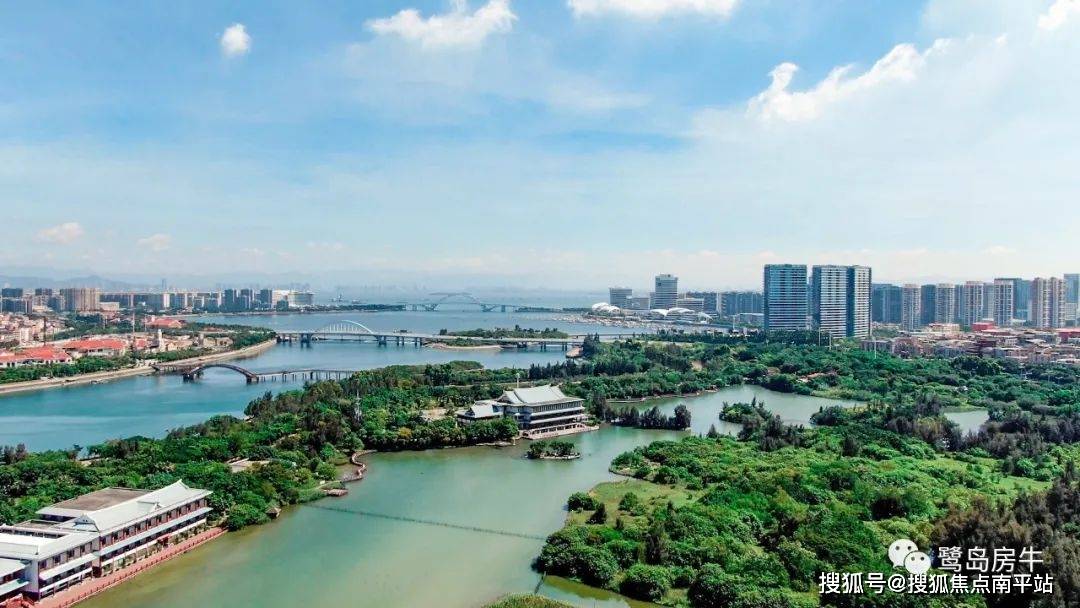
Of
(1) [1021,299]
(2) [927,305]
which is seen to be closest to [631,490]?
(2) [927,305]

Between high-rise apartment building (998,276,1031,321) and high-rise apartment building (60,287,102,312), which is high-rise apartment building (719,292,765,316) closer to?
high-rise apartment building (998,276,1031,321)

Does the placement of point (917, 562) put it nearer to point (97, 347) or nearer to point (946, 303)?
point (97, 347)

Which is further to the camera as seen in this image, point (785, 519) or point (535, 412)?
point (535, 412)

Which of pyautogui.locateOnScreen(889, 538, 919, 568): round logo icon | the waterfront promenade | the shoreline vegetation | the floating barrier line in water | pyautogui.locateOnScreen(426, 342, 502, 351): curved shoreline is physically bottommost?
Answer: pyautogui.locateOnScreen(426, 342, 502, 351): curved shoreline

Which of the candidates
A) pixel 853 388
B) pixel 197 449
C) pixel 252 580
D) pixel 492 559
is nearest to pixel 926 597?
pixel 492 559

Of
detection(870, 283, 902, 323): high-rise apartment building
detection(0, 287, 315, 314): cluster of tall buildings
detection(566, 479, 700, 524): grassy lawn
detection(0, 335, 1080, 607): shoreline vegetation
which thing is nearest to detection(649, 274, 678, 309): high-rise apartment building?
detection(870, 283, 902, 323): high-rise apartment building

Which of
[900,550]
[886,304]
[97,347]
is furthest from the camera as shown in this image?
[886,304]

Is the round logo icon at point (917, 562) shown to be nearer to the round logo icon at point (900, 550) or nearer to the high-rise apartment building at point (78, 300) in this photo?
the round logo icon at point (900, 550)
